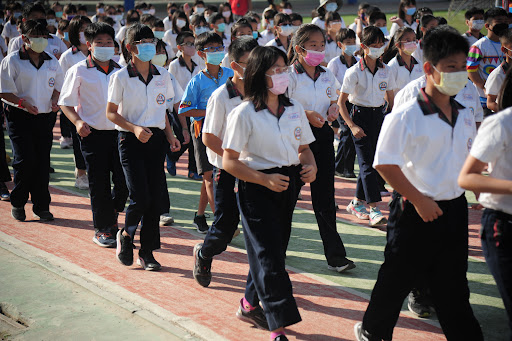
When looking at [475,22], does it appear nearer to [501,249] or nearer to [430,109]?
[430,109]

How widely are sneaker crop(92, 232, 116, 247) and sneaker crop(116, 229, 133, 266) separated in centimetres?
61

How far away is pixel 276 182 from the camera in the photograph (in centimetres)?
461

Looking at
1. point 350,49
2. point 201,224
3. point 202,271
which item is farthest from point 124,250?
point 350,49

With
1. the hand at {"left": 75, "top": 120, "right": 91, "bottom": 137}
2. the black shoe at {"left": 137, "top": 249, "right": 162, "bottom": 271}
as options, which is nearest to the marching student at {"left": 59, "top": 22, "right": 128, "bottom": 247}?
the hand at {"left": 75, "top": 120, "right": 91, "bottom": 137}

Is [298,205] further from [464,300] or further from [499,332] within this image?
[464,300]

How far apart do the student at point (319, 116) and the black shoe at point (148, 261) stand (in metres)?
1.65

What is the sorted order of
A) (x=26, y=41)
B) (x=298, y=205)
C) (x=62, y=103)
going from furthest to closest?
(x=298, y=205)
(x=26, y=41)
(x=62, y=103)

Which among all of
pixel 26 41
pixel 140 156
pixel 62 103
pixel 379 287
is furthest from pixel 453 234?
pixel 26 41

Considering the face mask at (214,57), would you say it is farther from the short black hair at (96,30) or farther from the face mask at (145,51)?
the short black hair at (96,30)

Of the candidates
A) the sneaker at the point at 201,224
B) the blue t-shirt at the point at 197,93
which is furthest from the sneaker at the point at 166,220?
the blue t-shirt at the point at 197,93

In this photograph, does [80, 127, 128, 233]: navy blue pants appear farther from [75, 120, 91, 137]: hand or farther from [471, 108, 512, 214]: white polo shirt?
[471, 108, 512, 214]: white polo shirt

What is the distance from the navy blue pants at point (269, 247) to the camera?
464 centimetres

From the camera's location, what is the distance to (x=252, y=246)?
4848mm

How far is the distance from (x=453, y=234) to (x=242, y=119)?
1593 mm
